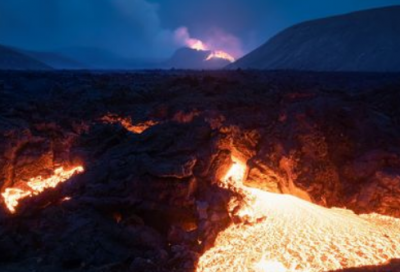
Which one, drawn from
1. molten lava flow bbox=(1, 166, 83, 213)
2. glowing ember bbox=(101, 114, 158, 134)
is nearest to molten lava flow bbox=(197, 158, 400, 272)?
molten lava flow bbox=(1, 166, 83, 213)

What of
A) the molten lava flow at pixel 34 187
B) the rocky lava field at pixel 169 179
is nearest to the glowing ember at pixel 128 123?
the rocky lava field at pixel 169 179

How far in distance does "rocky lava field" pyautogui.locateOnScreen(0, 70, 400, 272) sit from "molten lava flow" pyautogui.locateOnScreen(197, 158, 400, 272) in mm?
117

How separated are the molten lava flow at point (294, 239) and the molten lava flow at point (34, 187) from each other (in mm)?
3661

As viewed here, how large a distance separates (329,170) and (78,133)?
709cm

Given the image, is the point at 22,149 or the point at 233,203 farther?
the point at 22,149

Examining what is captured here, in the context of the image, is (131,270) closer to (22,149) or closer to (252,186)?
(252,186)

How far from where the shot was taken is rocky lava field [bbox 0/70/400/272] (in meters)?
6.33

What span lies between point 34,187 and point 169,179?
3.16 m

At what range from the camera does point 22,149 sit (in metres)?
9.34

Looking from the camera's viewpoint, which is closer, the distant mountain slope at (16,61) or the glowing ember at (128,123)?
the glowing ember at (128,123)

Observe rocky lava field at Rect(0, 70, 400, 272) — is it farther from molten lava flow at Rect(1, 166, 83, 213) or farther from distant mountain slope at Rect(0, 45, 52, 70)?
distant mountain slope at Rect(0, 45, 52, 70)

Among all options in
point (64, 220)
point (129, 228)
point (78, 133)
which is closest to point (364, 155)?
point (129, 228)

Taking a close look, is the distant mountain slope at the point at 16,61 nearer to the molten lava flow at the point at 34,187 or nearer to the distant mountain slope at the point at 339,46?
the distant mountain slope at the point at 339,46

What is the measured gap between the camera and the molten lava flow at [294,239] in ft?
19.0
